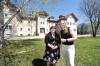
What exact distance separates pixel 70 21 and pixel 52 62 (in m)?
92.9

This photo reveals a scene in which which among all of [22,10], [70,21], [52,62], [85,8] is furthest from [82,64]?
[70,21]

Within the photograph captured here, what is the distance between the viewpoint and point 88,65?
13469mm

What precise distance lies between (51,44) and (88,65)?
378 centimetres

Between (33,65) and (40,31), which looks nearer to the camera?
(33,65)

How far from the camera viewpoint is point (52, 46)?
10289 millimetres

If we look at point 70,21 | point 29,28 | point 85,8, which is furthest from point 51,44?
point 70,21

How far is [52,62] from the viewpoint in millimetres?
10422

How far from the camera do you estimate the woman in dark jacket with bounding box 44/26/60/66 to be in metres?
10.2

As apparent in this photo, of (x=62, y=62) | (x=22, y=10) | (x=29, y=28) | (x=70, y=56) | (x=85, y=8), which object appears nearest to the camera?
(x=70, y=56)

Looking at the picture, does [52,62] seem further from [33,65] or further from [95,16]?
[95,16]

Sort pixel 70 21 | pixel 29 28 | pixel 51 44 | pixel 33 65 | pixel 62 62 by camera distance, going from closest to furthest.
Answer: pixel 51 44, pixel 33 65, pixel 62 62, pixel 29 28, pixel 70 21

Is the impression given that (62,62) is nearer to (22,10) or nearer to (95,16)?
(22,10)

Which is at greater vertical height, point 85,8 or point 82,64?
point 85,8

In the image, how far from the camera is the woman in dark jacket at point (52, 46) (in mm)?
10219
